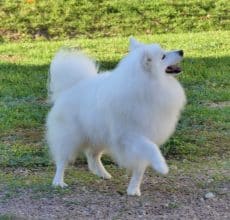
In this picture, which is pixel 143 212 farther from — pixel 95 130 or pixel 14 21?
pixel 14 21

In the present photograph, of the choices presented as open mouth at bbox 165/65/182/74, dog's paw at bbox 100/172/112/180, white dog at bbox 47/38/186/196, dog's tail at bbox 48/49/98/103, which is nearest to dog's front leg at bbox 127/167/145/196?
white dog at bbox 47/38/186/196

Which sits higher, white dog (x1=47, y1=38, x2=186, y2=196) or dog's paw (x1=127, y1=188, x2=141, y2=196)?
white dog (x1=47, y1=38, x2=186, y2=196)

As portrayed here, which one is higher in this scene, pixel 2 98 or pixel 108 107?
pixel 108 107

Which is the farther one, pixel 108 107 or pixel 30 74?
pixel 30 74

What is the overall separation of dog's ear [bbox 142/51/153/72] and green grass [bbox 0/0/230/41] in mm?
11034

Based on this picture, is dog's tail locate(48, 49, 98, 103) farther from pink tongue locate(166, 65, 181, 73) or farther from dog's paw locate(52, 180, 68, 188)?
pink tongue locate(166, 65, 181, 73)

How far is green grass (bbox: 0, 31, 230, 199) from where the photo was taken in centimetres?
640

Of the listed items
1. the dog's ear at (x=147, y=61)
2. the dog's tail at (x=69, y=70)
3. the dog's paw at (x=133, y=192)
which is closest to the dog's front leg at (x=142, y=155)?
the dog's paw at (x=133, y=192)

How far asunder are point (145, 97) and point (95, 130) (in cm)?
63

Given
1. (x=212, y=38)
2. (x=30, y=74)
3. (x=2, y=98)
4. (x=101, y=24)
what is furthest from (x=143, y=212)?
(x=101, y=24)

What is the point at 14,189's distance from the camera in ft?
18.4

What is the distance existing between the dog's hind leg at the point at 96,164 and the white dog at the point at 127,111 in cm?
22

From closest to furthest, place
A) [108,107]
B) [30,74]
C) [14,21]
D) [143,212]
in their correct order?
[143,212] → [108,107] → [30,74] → [14,21]

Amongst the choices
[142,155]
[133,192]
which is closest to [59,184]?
[133,192]
